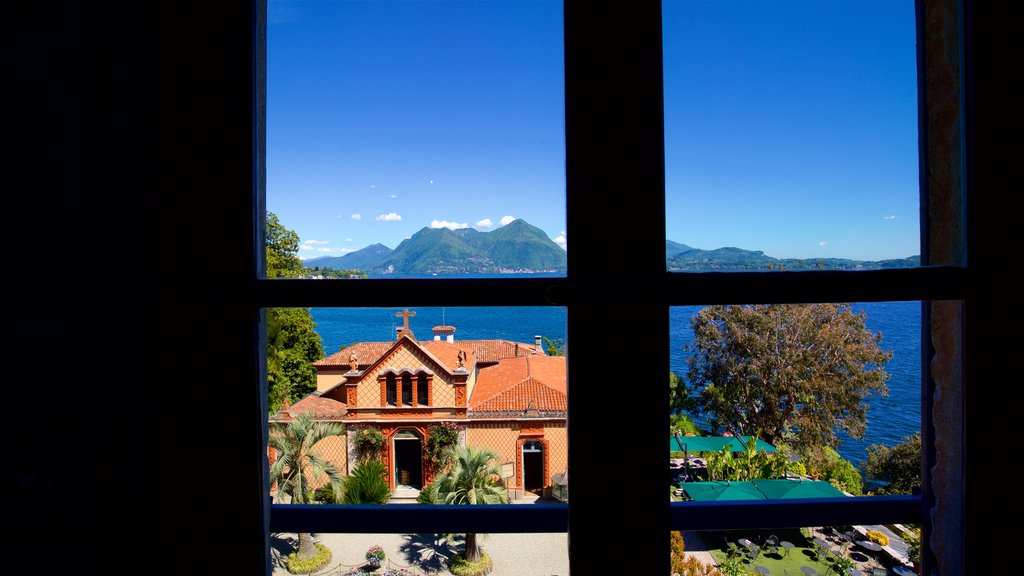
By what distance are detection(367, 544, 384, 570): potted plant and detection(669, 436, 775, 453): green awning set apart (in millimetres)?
751

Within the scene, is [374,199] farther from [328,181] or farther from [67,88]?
[67,88]

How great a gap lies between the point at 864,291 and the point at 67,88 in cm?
121

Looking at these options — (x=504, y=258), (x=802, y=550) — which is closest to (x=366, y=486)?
(x=504, y=258)

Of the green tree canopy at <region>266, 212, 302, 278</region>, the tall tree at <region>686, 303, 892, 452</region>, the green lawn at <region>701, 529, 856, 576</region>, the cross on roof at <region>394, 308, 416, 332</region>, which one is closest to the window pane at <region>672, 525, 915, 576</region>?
the green lawn at <region>701, 529, 856, 576</region>

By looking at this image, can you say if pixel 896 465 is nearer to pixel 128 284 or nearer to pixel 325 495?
pixel 325 495

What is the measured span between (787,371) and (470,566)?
0.95 metres

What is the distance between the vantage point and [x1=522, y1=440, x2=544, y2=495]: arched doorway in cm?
154

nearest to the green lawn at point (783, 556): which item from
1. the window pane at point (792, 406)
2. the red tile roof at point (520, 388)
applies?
the window pane at point (792, 406)

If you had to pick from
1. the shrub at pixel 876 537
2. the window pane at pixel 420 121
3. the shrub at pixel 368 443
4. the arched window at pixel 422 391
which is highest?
the window pane at pixel 420 121

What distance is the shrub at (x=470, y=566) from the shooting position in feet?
3.17

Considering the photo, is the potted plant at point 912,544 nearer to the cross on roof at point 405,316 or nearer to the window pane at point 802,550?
the window pane at point 802,550

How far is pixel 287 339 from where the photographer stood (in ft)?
3.49

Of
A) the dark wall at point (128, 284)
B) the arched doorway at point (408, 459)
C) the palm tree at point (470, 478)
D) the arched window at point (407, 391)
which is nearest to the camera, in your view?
the dark wall at point (128, 284)

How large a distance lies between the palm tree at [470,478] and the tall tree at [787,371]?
26.1 inches
